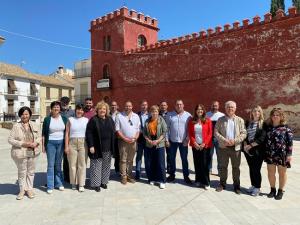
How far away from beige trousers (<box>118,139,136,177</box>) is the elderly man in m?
1.74

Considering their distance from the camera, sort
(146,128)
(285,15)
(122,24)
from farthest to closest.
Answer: (122,24)
(285,15)
(146,128)

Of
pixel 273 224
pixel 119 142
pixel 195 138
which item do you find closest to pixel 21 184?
pixel 119 142

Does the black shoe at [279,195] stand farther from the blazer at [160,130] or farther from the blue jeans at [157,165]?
the blazer at [160,130]

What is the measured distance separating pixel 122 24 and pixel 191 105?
29.4 ft

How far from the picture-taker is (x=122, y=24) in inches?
937

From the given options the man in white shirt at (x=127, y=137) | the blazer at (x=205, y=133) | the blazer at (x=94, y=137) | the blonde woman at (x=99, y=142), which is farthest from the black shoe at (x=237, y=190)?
the blazer at (x=94, y=137)

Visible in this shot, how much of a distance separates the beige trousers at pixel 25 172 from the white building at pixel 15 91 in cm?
3049

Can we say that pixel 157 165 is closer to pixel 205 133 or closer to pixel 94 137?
pixel 205 133

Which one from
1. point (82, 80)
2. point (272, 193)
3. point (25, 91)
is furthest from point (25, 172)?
point (82, 80)

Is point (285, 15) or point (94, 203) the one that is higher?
point (285, 15)

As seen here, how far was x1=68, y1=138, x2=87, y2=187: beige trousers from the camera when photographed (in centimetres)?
571

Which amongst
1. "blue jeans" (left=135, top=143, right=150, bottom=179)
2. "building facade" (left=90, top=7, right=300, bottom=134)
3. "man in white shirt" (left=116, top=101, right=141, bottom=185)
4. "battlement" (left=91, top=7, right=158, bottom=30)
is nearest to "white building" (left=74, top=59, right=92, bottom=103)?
"building facade" (left=90, top=7, right=300, bottom=134)

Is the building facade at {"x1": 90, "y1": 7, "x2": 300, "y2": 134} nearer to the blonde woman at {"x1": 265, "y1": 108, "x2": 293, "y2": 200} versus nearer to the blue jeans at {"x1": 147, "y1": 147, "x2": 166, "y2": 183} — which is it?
the blonde woman at {"x1": 265, "y1": 108, "x2": 293, "y2": 200}

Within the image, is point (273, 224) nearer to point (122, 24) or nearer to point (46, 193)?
point (46, 193)
